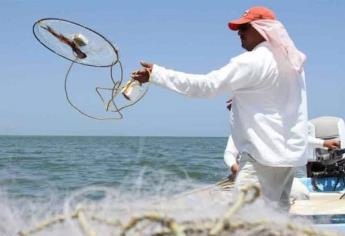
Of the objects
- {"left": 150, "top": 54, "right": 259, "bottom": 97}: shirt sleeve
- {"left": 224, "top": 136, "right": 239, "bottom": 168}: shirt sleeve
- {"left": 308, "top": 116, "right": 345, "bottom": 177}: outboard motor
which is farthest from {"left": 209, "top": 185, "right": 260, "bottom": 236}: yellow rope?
{"left": 308, "top": 116, "right": 345, "bottom": 177}: outboard motor

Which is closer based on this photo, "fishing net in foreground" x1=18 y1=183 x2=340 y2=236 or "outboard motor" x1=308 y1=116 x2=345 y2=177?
"fishing net in foreground" x1=18 y1=183 x2=340 y2=236

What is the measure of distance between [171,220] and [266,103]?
1920mm

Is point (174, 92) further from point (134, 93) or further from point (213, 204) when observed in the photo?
point (213, 204)

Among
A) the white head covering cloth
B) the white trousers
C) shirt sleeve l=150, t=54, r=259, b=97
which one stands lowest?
the white trousers

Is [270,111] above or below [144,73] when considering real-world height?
below

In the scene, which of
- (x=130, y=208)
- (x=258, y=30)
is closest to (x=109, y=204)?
(x=130, y=208)

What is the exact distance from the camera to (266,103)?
309 cm

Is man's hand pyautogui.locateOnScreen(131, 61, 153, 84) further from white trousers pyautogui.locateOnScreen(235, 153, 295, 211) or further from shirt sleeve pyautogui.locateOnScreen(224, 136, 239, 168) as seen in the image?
shirt sleeve pyautogui.locateOnScreen(224, 136, 239, 168)

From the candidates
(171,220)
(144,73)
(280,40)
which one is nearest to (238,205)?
(171,220)

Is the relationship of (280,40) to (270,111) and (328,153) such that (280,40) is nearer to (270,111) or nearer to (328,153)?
(270,111)

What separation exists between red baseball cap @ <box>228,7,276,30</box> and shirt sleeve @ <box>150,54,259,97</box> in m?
0.27

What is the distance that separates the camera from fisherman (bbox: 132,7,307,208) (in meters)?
3.00

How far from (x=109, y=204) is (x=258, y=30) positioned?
196 cm

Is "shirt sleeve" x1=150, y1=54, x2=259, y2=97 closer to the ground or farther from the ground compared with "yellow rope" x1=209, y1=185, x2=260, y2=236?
farther from the ground
